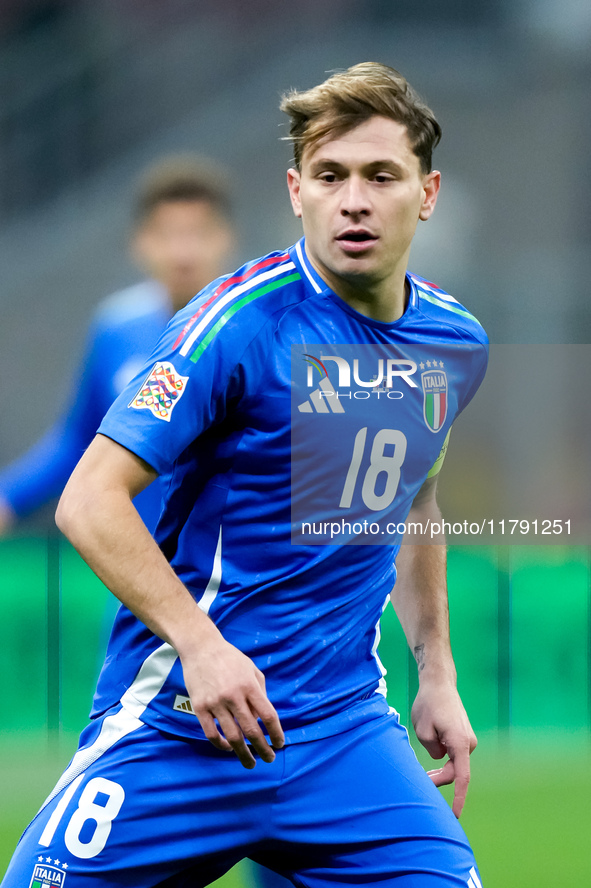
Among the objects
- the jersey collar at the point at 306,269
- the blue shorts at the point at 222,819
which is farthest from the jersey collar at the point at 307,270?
the blue shorts at the point at 222,819

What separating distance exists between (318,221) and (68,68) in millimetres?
8830

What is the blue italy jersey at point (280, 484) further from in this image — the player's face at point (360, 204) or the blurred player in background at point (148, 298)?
the blurred player in background at point (148, 298)

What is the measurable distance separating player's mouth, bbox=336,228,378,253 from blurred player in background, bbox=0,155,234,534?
0.93 metres

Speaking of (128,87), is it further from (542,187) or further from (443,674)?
(443,674)

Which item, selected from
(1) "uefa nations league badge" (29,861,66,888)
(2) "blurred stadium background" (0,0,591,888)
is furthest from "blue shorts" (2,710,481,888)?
(2) "blurred stadium background" (0,0,591,888)

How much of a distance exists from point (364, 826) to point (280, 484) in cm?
48

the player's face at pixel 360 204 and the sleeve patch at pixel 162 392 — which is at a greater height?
the player's face at pixel 360 204

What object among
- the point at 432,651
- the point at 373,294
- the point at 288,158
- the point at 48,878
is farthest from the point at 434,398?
the point at 288,158

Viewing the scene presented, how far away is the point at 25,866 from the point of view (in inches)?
53.0

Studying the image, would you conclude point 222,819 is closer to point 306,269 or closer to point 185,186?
point 306,269

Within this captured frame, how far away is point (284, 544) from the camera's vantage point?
141 cm

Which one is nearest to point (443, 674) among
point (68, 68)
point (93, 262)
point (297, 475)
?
point (297, 475)

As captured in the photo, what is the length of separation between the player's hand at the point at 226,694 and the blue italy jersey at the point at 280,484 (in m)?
0.21

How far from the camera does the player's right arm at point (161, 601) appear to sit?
1.18 meters
